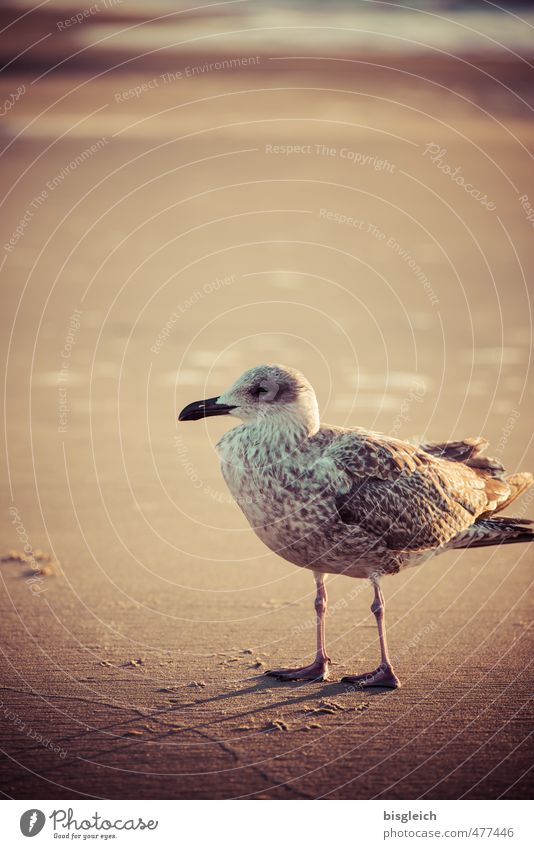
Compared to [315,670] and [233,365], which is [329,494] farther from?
[233,365]

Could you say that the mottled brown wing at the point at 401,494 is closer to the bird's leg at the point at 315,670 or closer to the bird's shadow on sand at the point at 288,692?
the bird's leg at the point at 315,670

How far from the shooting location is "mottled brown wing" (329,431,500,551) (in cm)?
865

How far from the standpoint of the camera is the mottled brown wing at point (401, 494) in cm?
865

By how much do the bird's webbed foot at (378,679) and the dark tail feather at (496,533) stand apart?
1508mm

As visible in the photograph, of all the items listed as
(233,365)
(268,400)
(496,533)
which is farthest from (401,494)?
(233,365)

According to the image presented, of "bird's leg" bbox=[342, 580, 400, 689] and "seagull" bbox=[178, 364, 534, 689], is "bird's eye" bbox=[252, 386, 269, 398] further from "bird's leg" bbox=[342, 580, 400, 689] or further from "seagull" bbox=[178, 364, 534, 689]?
"bird's leg" bbox=[342, 580, 400, 689]

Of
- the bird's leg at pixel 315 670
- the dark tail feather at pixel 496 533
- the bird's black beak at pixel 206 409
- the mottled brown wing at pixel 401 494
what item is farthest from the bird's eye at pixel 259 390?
the dark tail feather at pixel 496 533

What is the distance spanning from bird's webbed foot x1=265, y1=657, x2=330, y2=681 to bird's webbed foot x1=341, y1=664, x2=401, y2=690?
7.1 inches

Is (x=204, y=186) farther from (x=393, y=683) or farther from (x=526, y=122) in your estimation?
(x=393, y=683)

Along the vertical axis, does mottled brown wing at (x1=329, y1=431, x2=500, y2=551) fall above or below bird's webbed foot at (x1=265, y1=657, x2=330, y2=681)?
above

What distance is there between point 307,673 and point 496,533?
7.44 feet

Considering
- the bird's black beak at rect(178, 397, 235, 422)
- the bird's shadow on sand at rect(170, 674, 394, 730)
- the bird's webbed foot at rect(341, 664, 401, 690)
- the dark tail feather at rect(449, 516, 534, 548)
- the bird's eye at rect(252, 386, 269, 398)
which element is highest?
the bird's eye at rect(252, 386, 269, 398)

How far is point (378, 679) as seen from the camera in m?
8.36

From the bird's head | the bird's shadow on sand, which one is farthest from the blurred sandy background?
the bird's head
